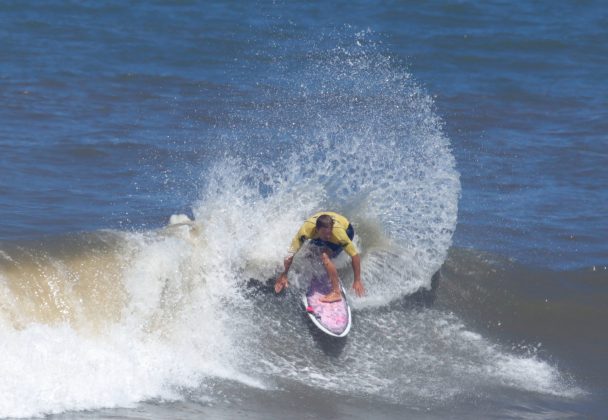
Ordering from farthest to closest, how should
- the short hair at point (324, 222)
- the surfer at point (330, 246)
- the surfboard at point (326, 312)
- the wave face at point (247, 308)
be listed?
the surfer at point (330, 246), the surfboard at point (326, 312), the short hair at point (324, 222), the wave face at point (247, 308)

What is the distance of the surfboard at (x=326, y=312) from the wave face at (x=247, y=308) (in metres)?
0.22

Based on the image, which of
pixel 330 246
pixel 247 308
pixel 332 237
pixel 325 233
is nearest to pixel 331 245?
pixel 330 246

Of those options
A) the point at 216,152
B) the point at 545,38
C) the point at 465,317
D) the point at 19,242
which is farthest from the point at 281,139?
the point at 545,38

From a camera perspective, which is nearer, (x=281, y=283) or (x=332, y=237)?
(x=332, y=237)

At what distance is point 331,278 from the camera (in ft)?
38.9

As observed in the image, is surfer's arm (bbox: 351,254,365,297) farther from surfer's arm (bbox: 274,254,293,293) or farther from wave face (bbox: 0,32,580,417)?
surfer's arm (bbox: 274,254,293,293)

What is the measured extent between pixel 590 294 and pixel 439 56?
43.5ft

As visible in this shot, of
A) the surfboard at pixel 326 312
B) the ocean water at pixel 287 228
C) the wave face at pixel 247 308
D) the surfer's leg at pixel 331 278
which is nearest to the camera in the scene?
the wave face at pixel 247 308

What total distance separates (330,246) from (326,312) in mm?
785

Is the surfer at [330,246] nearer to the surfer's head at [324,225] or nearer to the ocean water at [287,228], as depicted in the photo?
the surfer's head at [324,225]

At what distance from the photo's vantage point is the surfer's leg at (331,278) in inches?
464

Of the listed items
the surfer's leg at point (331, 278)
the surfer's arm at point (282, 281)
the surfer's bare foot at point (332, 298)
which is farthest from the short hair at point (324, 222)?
the surfer's bare foot at point (332, 298)

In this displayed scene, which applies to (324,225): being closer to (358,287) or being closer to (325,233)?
(325,233)

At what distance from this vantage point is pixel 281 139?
1830 centimetres
